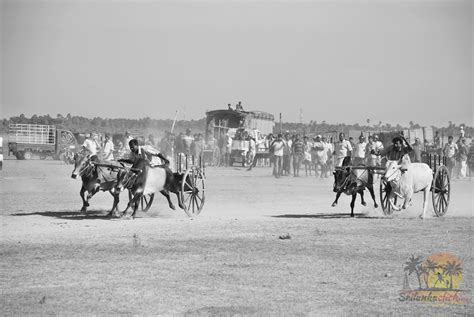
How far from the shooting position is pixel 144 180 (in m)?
17.5

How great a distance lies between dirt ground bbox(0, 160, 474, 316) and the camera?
9.05 m

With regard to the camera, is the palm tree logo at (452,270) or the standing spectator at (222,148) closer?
the palm tree logo at (452,270)

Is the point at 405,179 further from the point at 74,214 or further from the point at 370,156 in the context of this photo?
the point at 370,156

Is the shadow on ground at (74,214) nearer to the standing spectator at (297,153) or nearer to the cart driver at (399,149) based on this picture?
the cart driver at (399,149)

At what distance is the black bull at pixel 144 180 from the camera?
17.4 metres

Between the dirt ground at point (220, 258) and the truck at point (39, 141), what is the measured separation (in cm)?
3504

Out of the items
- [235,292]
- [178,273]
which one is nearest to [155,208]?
[178,273]

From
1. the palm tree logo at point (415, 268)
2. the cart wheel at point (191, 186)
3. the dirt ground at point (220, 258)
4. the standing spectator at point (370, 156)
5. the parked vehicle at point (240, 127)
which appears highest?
the parked vehicle at point (240, 127)

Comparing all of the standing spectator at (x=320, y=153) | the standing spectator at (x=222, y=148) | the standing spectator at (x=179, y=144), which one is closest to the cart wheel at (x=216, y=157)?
the standing spectator at (x=222, y=148)

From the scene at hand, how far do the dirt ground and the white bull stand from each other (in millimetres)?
606

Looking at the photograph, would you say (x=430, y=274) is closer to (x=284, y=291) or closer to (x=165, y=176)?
(x=284, y=291)

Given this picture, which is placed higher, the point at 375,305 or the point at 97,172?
the point at 97,172

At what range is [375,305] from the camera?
908 cm

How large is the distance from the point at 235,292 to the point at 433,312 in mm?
2323
